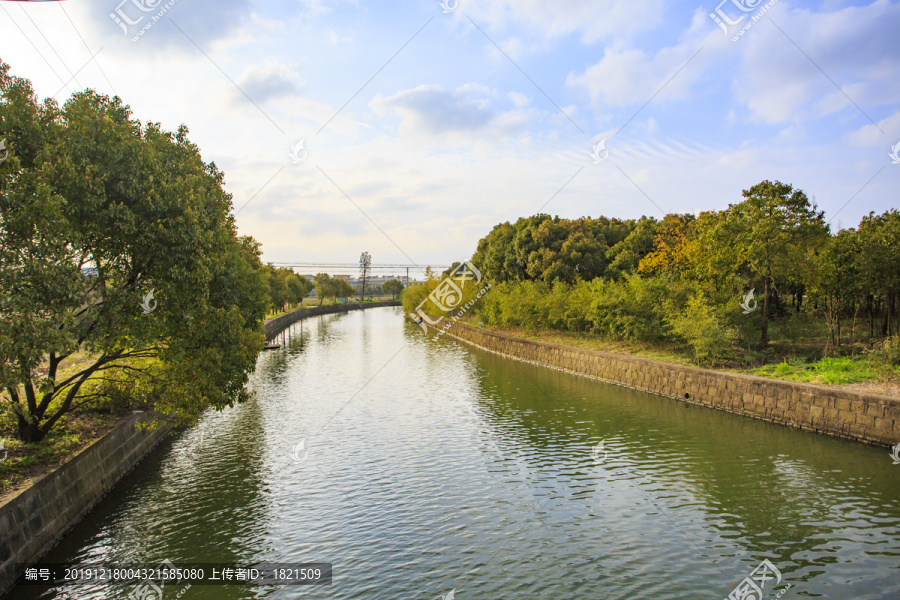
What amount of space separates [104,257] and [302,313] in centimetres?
7515

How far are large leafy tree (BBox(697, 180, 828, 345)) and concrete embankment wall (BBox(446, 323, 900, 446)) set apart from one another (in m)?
4.72

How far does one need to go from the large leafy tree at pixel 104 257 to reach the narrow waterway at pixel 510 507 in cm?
285

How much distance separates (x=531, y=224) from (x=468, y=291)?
12624 millimetres

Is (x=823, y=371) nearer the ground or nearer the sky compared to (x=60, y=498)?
nearer the sky

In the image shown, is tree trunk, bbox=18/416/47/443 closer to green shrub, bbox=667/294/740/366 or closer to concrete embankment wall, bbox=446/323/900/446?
concrete embankment wall, bbox=446/323/900/446

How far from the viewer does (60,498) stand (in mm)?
10781

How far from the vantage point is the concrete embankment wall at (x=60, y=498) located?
352 inches

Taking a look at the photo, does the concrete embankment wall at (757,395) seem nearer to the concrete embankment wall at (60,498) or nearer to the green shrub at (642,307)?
the green shrub at (642,307)

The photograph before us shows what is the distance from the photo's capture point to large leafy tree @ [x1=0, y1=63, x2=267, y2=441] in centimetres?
904

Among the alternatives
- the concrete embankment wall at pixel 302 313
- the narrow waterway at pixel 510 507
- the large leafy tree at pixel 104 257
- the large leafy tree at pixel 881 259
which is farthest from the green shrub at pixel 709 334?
the concrete embankment wall at pixel 302 313

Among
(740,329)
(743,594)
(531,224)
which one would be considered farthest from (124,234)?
(531,224)

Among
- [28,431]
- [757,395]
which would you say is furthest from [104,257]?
[757,395]

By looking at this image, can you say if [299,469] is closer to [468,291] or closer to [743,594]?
[743,594]

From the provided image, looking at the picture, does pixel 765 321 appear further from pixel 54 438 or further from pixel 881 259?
pixel 54 438
